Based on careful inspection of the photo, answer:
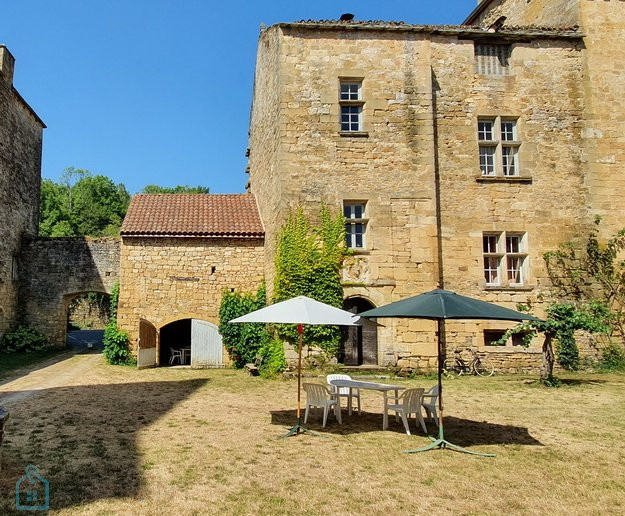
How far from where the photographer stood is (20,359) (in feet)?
53.9

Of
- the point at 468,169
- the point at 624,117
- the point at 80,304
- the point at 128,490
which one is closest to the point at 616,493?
the point at 128,490

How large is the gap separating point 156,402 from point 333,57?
34.8 feet

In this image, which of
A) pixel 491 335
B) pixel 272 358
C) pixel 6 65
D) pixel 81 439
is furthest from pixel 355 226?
pixel 6 65

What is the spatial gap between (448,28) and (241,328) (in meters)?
11.3

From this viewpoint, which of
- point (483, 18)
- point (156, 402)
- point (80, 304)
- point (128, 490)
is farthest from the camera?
point (80, 304)

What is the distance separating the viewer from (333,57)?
14.0 metres

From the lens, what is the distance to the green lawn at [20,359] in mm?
14008

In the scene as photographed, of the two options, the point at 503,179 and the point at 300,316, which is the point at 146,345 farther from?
the point at 503,179

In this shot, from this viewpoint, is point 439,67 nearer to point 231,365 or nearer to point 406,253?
point 406,253

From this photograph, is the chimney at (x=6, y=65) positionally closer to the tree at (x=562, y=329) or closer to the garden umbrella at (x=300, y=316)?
the garden umbrella at (x=300, y=316)

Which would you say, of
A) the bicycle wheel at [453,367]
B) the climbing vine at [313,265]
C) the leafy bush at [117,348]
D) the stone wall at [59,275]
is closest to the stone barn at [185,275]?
the leafy bush at [117,348]

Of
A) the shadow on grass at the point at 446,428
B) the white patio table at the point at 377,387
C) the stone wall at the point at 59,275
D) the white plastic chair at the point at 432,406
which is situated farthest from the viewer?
the stone wall at the point at 59,275

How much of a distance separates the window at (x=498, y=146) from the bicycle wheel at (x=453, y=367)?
5.68 meters

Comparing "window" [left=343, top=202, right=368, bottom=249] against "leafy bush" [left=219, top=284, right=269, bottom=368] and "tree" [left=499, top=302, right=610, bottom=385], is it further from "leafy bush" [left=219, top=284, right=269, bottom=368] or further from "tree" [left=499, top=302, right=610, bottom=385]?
"tree" [left=499, top=302, right=610, bottom=385]
